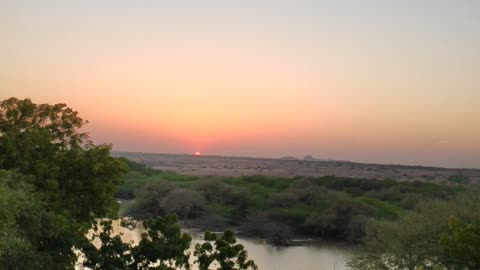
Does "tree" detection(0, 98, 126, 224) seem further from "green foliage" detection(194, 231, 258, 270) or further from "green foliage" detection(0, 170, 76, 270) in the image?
"green foliage" detection(194, 231, 258, 270)

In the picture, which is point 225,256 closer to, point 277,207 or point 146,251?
point 146,251

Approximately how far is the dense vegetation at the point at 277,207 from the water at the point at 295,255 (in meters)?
3.65

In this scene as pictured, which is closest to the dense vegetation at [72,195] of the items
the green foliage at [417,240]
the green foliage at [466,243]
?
the green foliage at [466,243]

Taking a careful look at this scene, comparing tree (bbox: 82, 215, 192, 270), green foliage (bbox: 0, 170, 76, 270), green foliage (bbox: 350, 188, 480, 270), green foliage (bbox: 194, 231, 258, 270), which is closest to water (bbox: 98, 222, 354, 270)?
green foliage (bbox: 350, 188, 480, 270)

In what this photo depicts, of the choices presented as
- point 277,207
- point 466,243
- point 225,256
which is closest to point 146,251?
point 225,256

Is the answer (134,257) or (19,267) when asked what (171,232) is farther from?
(19,267)

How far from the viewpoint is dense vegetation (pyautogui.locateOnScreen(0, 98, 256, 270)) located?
71.5 feet

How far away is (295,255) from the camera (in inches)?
2031

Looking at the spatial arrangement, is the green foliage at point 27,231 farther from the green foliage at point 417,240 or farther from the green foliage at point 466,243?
the green foliage at point 417,240

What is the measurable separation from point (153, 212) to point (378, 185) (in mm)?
47150

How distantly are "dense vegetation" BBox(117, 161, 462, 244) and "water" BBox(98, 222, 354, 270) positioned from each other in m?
3.65

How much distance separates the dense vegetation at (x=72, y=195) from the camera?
2180cm

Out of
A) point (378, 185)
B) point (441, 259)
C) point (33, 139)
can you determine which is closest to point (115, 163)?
point (33, 139)

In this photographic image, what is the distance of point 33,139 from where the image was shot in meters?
22.6
